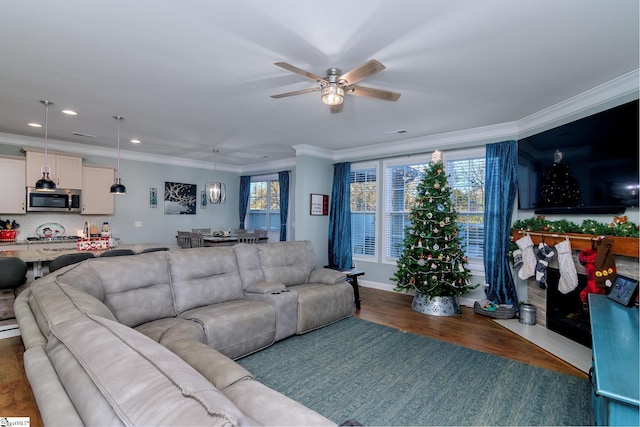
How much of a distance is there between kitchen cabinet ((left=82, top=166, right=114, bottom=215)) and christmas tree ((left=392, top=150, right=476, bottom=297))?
564 centimetres

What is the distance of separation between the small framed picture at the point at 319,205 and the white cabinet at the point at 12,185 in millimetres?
4863

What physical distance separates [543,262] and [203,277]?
12.9 feet

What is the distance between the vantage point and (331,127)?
15.7 feet

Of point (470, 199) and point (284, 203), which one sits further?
point (284, 203)

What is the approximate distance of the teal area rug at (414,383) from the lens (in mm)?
2237

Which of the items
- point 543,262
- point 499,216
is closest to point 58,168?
point 499,216

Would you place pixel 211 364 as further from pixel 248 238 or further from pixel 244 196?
pixel 244 196

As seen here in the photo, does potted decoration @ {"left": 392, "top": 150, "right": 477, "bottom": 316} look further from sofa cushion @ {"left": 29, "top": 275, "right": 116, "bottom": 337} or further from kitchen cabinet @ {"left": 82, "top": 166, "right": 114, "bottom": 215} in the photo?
kitchen cabinet @ {"left": 82, "top": 166, "right": 114, "bottom": 215}

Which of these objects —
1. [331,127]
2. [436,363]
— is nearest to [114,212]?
[331,127]

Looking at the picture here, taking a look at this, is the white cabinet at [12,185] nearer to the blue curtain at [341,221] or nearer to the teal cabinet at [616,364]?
the blue curtain at [341,221]

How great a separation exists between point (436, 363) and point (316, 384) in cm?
118

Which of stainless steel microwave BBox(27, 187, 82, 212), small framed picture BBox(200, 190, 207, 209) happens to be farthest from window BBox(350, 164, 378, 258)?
stainless steel microwave BBox(27, 187, 82, 212)

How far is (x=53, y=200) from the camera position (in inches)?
217

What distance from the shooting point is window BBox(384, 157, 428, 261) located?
5.61 metres
